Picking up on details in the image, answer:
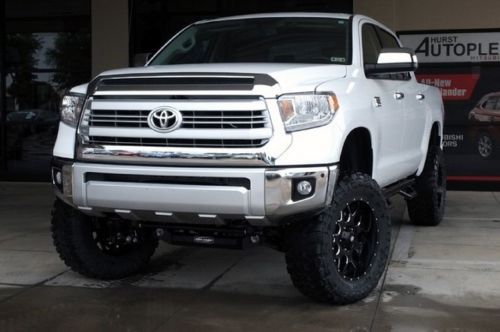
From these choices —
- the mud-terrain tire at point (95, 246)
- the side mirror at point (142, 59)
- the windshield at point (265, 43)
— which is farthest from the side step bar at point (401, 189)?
the side mirror at point (142, 59)

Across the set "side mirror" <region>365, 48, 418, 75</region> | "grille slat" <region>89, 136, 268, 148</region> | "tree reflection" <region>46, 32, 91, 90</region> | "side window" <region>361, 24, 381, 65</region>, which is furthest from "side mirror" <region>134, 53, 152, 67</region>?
"tree reflection" <region>46, 32, 91, 90</region>

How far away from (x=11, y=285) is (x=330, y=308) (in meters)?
2.59

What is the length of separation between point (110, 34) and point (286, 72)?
797 cm

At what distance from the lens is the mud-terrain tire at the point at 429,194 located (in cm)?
735

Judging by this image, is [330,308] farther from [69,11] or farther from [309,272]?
[69,11]

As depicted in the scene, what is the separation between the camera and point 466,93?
10891 mm

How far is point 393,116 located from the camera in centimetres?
561

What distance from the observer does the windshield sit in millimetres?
5473

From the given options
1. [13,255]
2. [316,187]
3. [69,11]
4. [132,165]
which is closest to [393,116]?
[316,187]

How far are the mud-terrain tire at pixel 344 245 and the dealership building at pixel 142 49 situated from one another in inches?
238

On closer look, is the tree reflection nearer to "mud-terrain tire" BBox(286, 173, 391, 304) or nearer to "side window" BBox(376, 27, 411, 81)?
"side window" BBox(376, 27, 411, 81)

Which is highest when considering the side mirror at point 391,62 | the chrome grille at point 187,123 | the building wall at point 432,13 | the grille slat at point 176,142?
the building wall at point 432,13

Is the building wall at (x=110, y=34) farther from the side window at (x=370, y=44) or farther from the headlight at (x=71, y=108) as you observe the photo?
the headlight at (x=71, y=108)

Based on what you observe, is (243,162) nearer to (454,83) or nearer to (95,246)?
(95,246)
